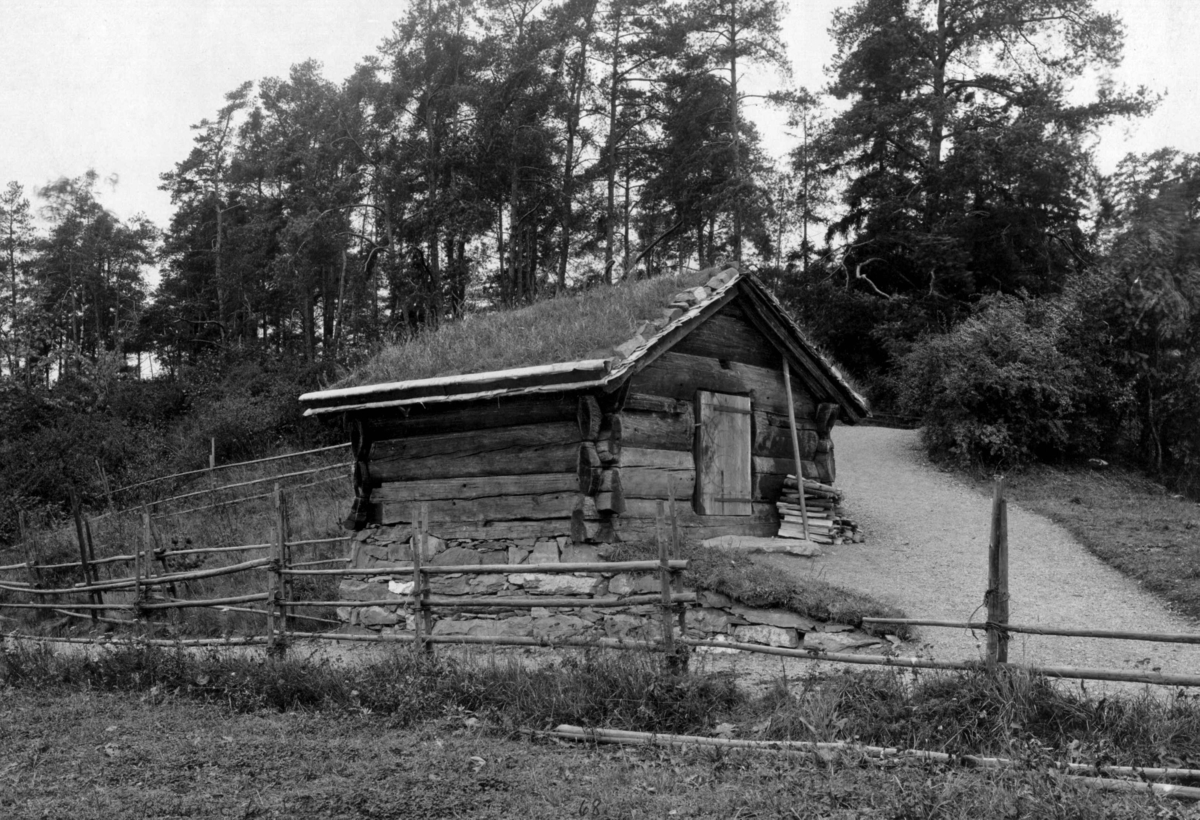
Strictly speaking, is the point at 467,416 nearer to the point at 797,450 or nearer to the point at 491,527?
the point at 491,527

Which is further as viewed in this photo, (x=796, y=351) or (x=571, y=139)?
(x=571, y=139)

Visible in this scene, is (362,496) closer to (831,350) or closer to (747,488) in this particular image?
(747,488)

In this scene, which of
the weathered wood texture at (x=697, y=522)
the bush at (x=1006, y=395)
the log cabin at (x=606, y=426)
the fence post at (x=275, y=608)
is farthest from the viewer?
the bush at (x=1006, y=395)

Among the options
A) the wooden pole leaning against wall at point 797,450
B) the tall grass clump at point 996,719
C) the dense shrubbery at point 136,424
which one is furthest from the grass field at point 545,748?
the dense shrubbery at point 136,424

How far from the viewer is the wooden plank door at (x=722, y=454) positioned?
1166 cm

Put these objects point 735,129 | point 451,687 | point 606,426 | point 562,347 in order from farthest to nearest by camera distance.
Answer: point 735,129
point 562,347
point 606,426
point 451,687

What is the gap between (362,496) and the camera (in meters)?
12.0

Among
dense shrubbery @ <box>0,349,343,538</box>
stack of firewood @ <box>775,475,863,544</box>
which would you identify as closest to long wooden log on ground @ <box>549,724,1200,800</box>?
stack of firewood @ <box>775,475,863,544</box>

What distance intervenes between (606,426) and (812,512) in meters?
4.07

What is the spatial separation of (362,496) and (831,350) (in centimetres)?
2124

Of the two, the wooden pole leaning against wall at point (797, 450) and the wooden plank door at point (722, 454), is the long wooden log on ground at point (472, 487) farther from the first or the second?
the wooden pole leaning against wall at point (797, 450)

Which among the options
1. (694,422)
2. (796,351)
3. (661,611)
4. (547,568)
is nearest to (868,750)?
(661,611)

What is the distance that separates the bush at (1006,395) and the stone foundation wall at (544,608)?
1140 cm

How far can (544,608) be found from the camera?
33.4ft
